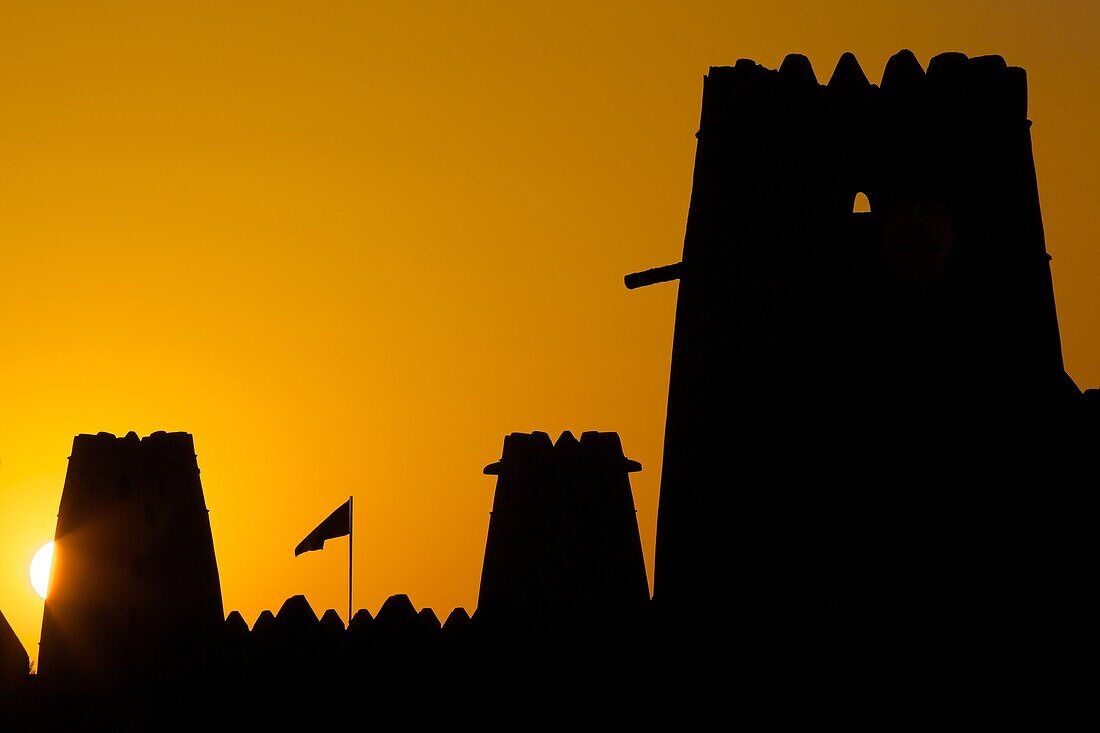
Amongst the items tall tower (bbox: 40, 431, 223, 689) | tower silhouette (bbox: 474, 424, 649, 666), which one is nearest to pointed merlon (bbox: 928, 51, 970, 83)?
tower silhouette (bbox: 474, 424, 649, 666)

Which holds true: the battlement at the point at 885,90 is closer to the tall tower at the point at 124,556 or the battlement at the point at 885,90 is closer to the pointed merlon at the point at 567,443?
the pointed merlon at the point at 567,443

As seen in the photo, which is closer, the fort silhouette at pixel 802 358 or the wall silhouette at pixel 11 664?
the fort silhouette at pixel 802 358

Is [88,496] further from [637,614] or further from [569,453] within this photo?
[637,614]

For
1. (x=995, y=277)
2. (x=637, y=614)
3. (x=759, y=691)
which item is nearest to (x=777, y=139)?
(x=995, y=277)

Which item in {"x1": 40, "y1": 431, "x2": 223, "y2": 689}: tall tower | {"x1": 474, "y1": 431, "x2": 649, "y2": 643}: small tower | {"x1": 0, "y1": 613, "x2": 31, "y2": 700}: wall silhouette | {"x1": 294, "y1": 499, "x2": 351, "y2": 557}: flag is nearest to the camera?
{"x1": 0, "y1": 613, "x2": 31, "y2": 700}: wall silhouette

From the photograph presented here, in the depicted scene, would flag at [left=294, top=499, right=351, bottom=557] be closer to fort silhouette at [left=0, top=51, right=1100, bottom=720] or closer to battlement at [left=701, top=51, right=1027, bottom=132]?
fort silhouette at [left=0, top=51, right=1100, bottom=720]

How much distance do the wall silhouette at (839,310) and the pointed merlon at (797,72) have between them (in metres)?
0.02

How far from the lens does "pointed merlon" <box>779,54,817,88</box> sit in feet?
66.0

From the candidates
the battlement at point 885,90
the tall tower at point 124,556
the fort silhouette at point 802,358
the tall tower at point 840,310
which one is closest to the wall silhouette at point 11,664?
the tall tower at point 124,556

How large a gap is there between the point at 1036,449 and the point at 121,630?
14.9 meters

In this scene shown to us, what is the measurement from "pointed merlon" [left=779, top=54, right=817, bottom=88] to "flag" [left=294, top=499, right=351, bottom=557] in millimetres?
10361

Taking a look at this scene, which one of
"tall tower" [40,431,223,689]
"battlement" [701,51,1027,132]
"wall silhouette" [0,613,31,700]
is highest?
"battlement" [701,51,1027,132]

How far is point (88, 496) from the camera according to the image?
84.8 ft

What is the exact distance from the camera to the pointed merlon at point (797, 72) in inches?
792
